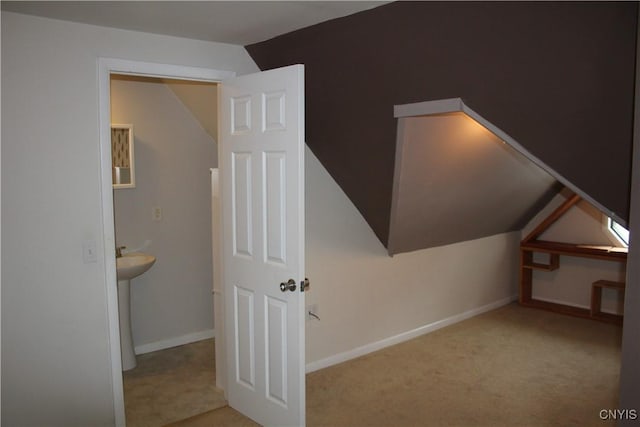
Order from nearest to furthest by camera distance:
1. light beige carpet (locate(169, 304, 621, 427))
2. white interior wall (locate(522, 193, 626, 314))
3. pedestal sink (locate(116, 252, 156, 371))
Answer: light beige carpet (locate(169, 304, 621, 427)) < pedestal sink (locate(116, 252, 156, 371)) < white interior wall (locate(522, 193, 626, 314))

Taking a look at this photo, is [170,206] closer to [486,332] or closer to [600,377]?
[486,332]

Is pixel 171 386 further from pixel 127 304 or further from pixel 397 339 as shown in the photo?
pixel 397 339

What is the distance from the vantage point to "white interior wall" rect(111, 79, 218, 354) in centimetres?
417

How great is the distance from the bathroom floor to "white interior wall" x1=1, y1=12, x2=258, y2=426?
39 centimetres

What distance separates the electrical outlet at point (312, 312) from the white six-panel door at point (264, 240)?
28.5 inches

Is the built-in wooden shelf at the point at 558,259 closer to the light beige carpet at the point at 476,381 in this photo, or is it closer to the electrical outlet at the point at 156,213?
the light beige carpet at the point at 476,381

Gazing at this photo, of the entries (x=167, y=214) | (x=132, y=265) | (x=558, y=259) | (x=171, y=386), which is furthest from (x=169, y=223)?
(x=558, y=259)

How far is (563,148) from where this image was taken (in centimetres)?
240

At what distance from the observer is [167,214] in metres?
4.38

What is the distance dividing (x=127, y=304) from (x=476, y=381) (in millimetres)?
2530

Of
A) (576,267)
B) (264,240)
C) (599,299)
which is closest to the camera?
(264,240)

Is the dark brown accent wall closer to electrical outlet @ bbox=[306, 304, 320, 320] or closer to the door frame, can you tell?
the door frame

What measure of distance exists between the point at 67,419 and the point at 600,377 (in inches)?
134

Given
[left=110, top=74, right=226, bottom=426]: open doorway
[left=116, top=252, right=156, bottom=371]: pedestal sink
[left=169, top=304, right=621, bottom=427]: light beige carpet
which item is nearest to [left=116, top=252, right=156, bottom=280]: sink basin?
[left=116, top=252, right=156, bottom=371]: pedestal sink
